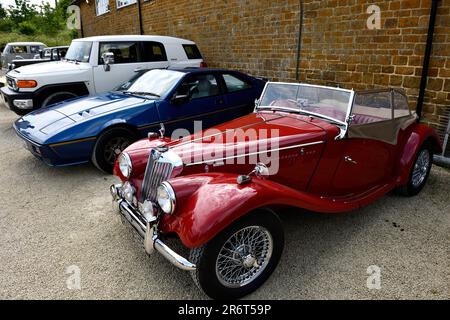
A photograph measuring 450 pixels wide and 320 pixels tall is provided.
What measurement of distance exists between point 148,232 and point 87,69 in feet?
18.4

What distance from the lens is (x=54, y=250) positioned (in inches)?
125

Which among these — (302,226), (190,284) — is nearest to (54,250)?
(190,284)

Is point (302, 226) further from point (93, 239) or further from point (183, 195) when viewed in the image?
point (93, 239)

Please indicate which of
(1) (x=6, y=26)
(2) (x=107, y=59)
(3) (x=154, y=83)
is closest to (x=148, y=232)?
(3) (x=154, y=83)

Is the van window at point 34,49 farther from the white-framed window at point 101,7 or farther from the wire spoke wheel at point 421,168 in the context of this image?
the wire spoke wheel at point 421,168

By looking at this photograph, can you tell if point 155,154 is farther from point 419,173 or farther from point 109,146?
point 419,173

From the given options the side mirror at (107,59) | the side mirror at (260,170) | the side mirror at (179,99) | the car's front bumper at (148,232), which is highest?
the side mirror at (107,59)

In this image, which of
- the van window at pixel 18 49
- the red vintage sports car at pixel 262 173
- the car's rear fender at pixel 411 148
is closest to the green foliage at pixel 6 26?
the van window at pixel 18 49

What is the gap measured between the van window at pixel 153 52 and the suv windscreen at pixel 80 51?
1177 mm

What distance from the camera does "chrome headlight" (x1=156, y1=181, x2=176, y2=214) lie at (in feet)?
8.05

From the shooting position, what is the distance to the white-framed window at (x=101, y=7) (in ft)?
57.1

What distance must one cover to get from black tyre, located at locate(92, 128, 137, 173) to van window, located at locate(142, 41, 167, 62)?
339 cm

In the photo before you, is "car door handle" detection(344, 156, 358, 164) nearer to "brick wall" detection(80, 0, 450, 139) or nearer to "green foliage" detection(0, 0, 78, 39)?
"brick wall" detection(80, 0, 450, 139)

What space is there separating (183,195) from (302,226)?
5.16ft
